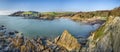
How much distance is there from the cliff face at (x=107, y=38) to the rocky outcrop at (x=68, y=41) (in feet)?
2.00

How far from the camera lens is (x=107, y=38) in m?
14.6

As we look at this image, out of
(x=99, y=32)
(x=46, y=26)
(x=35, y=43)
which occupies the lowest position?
(x=35, y=43)

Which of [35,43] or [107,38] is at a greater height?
[107,38]

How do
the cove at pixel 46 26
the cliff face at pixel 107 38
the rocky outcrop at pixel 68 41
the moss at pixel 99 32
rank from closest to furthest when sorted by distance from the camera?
the cliff face at pixel 107 38 < the moss at pixel 99 32 < the rocky outcrop at pixel 68 41 < the cove at pixel 46 26

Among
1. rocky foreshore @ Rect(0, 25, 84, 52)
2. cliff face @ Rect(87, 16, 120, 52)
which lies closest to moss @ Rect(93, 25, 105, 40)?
cliff face @ Rect(87, 16, 120, 52)

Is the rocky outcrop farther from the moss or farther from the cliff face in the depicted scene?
the moss

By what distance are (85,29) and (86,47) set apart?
886 millimetres

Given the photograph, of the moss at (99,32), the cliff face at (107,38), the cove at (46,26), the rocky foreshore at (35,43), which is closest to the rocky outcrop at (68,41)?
the rocky foreshore at (35,43)

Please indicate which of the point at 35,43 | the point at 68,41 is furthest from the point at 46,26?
the point at 68,41

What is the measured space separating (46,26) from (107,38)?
2884 mm

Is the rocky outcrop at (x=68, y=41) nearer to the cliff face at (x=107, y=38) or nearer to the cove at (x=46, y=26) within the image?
the cove at (x=46, y=26)

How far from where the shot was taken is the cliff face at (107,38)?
1426cm

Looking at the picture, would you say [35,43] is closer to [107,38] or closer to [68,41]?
[68,41]

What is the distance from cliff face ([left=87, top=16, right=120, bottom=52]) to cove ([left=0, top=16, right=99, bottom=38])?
524 millimetres
